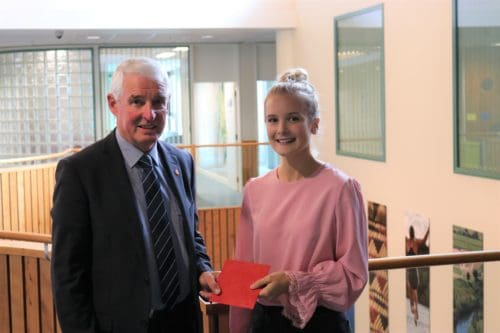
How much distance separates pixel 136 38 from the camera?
43.1 feet

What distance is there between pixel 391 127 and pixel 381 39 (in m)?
0.97

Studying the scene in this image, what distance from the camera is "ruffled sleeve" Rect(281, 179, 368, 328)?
2.10 meters

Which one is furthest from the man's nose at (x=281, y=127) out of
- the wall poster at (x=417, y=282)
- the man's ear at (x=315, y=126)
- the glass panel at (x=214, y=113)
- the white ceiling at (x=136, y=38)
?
the glass panel at (x=214, y=113)

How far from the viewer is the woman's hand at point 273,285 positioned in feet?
6.76

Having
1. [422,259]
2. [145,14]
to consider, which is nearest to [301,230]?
[422,259]

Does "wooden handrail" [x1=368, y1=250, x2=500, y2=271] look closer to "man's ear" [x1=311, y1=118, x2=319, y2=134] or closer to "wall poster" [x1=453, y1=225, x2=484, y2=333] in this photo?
"wall poster" [x1=453, y1=225, x2=484, y2=333]

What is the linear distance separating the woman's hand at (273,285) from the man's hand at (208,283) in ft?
0.72

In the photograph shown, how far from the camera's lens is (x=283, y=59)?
11.0 m

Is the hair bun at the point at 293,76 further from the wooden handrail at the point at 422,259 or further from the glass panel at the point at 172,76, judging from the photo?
the glass panel at the point at 172,76

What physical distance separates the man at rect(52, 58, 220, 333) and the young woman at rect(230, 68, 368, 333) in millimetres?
228

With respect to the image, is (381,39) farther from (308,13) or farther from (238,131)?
(238,131)

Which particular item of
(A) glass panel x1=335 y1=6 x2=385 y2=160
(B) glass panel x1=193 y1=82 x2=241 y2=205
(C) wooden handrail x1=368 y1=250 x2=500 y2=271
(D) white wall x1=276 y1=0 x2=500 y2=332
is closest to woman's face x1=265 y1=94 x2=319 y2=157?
(C) wooden handrail x1=368 y1=250 x2=500 y2=271

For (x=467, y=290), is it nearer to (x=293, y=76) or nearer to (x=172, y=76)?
(x=293, y=76)

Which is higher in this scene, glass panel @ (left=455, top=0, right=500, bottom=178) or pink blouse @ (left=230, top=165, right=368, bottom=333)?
glass panel @ (left=455, top=0, right=500, bottom=178)
